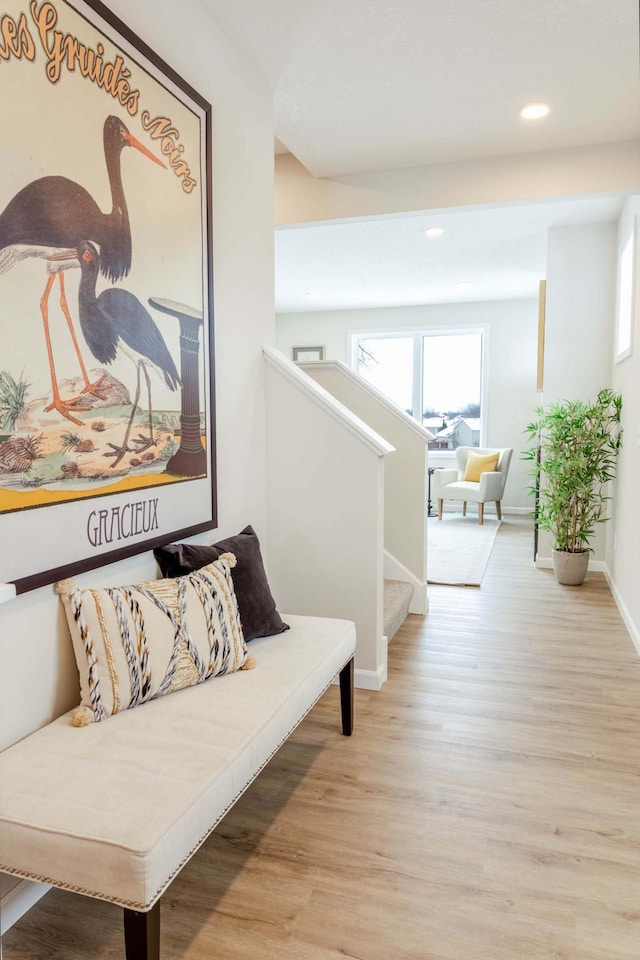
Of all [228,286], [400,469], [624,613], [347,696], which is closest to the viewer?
[347,696]

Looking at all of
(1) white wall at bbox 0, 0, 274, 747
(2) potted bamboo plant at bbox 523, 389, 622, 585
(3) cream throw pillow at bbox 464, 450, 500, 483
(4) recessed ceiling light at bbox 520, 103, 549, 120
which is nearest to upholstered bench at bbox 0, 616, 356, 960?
(1) white wall at bbox 0, 0, 274, 747

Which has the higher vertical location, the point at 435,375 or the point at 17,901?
the point at 435,375

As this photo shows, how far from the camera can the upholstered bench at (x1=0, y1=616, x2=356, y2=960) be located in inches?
48.0

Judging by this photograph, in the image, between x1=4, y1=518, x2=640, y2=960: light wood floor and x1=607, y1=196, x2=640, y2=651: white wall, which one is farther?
x1=607, y1=196, x2=640, y2=651: white wall

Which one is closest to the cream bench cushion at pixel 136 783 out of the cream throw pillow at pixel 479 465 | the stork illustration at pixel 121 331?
the stork illustration at pixel 121 331

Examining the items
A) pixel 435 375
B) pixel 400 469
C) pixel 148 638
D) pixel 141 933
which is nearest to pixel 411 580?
pixel 400 469

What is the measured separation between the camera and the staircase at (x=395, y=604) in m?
3.34

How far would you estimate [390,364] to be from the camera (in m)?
8.63

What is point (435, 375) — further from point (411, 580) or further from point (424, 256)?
point (411, 580)

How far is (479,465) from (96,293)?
6.20m

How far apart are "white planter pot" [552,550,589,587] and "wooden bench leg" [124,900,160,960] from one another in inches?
155

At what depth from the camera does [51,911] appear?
160cm

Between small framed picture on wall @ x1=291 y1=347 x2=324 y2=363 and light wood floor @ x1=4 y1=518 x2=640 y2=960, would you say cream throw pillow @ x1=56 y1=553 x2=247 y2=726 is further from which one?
small framed picture on wall @ x1=291 y1=347 x2=324 y2=363

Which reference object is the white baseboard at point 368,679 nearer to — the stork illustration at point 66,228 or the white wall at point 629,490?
the white wall at point 629,490
